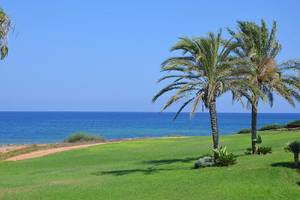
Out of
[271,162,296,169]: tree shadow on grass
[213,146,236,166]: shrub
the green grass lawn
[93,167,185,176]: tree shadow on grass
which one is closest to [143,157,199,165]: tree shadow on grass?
the green grass lawn

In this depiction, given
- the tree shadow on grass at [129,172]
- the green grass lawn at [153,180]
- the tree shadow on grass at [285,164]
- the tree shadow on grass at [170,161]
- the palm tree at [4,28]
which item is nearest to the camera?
the palm tree at [4,28]

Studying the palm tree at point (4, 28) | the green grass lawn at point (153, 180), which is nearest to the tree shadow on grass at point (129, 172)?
the green grass lawn at point (153, 180)

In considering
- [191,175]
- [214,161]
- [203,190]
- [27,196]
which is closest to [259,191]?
[203,190]

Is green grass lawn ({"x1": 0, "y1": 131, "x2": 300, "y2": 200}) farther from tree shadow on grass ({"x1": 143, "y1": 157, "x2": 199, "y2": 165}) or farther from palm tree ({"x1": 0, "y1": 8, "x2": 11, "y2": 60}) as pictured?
palm tree ({"x1": 0, "y1": 8, "x2": 11, "y2": 60})

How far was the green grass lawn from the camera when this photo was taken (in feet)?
67.6

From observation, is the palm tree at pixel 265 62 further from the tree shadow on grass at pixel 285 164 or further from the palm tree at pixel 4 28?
the palm tree at pixel 4 28

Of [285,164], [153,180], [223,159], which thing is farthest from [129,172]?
[285,164]

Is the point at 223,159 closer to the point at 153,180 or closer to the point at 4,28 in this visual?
the point at 153,180

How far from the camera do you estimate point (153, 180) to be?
78.9ft

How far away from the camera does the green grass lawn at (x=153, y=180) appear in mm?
20594

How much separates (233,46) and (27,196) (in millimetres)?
13403

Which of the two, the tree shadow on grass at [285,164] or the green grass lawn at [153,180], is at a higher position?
the tree shadow on grass at [285,164]

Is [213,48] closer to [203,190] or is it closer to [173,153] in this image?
[203,190]

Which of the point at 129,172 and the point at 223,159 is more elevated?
the point at 223,159
